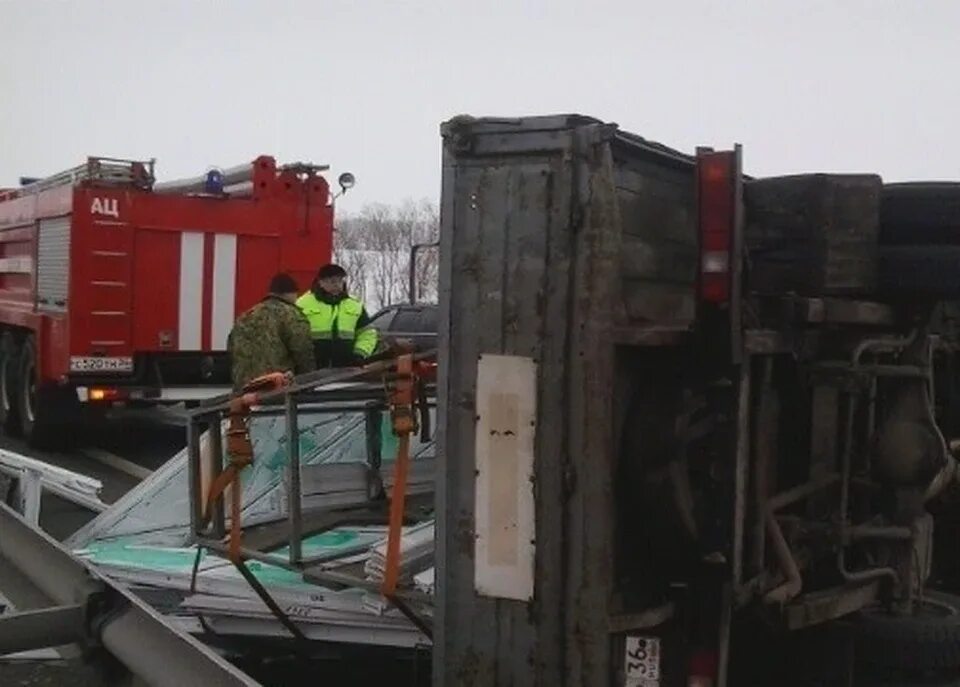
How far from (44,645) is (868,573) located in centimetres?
209

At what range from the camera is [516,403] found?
9.79 ft

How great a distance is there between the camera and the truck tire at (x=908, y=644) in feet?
10.9

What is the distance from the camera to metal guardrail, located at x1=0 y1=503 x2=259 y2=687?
2.64m

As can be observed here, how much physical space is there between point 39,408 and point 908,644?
10.5 metres

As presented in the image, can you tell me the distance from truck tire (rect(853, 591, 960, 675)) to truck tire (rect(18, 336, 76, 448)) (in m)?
10.1

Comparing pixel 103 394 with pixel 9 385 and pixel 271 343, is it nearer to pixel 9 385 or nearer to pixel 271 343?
pixel 9 385

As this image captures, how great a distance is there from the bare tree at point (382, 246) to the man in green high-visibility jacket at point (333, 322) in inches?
1246

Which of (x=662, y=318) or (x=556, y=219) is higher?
(x=556, y=219)

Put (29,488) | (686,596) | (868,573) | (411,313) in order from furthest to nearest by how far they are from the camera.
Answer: (411,313), (29,488), (868,573), (686,596)

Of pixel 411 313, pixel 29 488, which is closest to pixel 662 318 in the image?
pixel 29 488

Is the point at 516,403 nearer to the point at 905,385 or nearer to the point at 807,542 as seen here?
the point at 807,542

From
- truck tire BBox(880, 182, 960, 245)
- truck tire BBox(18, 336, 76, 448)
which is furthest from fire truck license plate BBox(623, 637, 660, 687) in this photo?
truck tire BBox(18, 336, 76, 448)

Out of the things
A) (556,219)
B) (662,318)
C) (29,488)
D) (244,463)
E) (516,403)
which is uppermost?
(556,219)

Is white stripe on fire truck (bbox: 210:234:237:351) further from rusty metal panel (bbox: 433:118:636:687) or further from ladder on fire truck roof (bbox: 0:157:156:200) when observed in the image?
rusty metal panel (bbox: 433:118:636:687)
